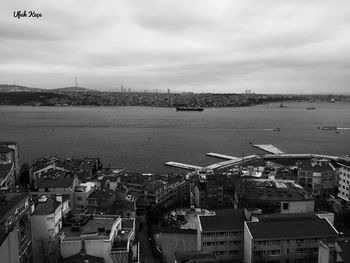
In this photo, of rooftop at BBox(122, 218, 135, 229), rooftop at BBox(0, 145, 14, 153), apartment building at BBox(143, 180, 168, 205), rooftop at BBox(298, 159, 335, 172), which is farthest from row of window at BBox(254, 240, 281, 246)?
rooftop at BBox(0, 145, 14, 153)

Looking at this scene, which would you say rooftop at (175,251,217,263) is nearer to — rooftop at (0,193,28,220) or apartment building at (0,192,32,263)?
apartment building at (0,192,32,263)

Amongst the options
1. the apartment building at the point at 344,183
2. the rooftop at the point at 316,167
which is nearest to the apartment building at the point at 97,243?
the apartment building at the point at 344,183

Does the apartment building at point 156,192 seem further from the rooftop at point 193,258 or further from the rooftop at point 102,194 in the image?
the rooftop at point 193,258

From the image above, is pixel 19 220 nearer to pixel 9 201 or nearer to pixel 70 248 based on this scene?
→ pixel 9 201

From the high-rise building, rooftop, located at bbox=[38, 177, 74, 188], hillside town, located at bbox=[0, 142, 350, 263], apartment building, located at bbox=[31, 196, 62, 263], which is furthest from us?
the high-rise building

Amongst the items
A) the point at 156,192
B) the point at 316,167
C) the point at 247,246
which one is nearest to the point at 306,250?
the point at 247,246

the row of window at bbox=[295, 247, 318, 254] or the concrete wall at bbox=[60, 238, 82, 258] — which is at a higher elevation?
the concrete wall at bbox=[60, 238, 82, 258]

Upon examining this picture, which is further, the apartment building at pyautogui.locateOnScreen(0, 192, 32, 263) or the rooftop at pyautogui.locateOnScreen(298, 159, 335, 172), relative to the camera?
the rooftop at pyautogui.locateOnScreen(298, 159, 335, 172)
